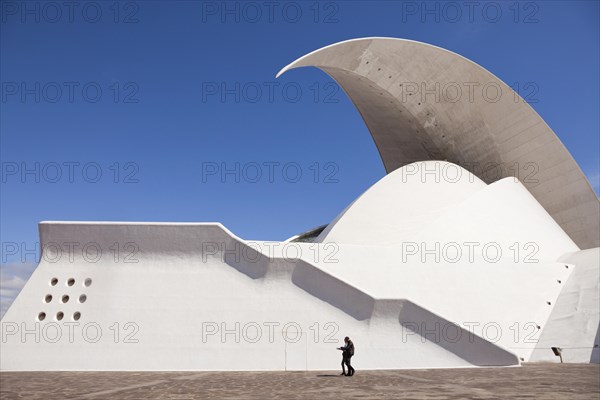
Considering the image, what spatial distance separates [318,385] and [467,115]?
13.4 m

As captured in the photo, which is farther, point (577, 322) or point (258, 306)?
point (577, 322)

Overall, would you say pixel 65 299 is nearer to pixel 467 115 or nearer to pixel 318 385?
pixel 318 385

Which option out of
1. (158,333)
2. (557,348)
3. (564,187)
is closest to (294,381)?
(158,333)

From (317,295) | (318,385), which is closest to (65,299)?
(317,295)

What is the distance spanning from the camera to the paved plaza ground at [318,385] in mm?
5461

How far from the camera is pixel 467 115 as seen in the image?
16703 mm

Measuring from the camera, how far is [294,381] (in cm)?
696

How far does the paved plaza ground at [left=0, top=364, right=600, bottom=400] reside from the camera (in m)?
5.46

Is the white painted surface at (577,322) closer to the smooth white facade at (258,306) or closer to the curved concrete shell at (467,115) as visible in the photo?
the smooth white facade at (258,306)

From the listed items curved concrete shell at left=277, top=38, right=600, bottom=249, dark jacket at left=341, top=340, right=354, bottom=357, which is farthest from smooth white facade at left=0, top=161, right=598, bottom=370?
curved concrete shell at left=277, top=38, right=600, bottom=249

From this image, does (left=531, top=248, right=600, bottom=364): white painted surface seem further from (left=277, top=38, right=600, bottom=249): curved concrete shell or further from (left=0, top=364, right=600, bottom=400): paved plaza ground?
(left=277, top=38, right=600, bottom=249): curved concrete shell

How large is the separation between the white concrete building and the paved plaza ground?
0.70 meters

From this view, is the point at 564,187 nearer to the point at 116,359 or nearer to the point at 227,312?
the point at 227,312

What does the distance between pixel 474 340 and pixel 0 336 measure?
10.0m
